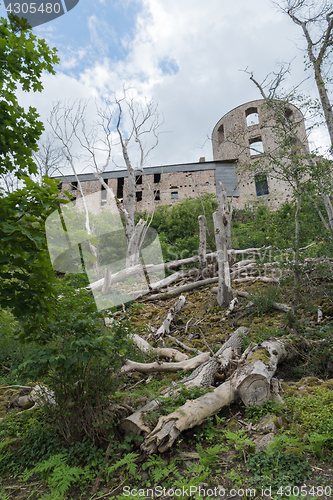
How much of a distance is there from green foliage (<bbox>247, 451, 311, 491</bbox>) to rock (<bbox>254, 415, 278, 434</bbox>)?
1.13 ft

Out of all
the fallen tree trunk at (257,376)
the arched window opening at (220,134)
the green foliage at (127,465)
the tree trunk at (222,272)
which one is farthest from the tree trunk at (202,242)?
the arched window opening at (220,134)

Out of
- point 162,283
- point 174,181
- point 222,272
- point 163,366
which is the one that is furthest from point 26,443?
point 174,181

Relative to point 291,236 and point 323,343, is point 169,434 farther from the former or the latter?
point 291,236

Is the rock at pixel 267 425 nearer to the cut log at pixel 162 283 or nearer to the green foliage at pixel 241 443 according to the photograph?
the green foliage at pixel 241 443

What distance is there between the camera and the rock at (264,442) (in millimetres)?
2523

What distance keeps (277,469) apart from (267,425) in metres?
0.56

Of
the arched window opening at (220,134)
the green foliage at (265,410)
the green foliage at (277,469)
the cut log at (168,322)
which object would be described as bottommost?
the green foliage at (277,469)

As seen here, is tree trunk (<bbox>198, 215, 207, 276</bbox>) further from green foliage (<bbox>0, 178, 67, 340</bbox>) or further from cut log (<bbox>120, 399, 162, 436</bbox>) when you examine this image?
green foliage (<bbox>0, 178, 67, 340</bbox>)

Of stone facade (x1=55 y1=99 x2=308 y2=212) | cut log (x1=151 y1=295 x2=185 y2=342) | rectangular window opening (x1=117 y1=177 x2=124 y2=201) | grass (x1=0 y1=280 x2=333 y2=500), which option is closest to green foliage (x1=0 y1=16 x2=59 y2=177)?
grass (x1=0 y1=280 x2=333 y2=500)

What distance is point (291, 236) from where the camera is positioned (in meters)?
5.51

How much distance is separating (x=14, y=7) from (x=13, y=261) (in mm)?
4176

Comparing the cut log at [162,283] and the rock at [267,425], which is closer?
the rock at [267,425]

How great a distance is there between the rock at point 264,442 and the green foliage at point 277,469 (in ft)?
0.25

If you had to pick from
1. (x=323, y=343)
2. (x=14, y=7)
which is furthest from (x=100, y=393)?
(x=14, y=7)
